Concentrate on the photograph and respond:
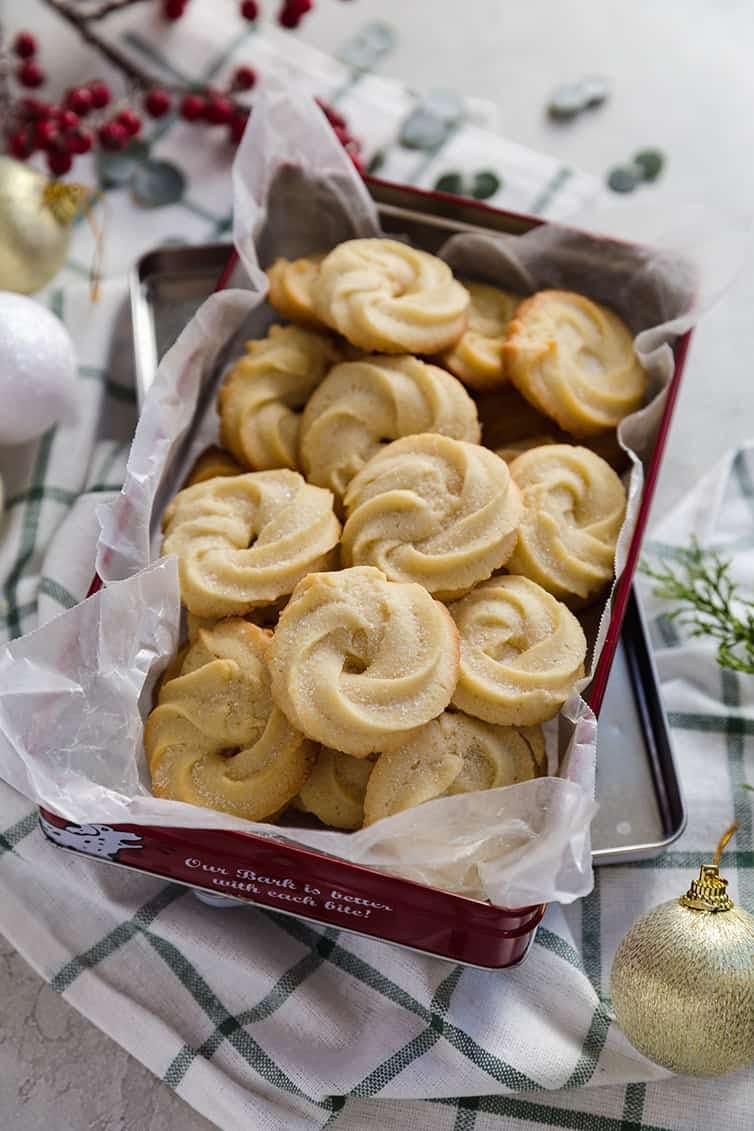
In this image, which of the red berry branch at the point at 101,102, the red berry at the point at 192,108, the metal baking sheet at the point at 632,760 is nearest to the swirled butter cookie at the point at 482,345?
the metal baking sheet at the point at 632,760

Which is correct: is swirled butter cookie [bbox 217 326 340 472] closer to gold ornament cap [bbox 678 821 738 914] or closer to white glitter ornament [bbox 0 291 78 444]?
white glitter ornament [bbox 0 291 78 444]

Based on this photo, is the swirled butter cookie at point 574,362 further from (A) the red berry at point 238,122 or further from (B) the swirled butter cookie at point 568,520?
(A) the red berry at point 238,122

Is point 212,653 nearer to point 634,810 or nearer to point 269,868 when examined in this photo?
point 269,868

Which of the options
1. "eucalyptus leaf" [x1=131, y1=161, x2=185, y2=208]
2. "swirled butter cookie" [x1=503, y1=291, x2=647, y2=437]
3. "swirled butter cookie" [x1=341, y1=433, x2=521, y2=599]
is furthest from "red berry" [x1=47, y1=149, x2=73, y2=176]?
"swirled butter cookie" [x1=341, y1=433, x2=521, y2=599]

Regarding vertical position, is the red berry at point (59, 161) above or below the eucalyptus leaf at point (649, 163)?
below

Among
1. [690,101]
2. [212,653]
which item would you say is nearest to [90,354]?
[212,653]

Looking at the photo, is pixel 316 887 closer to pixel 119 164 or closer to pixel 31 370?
pixel 31 370

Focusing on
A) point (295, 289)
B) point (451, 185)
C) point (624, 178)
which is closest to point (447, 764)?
point (295, 289)
